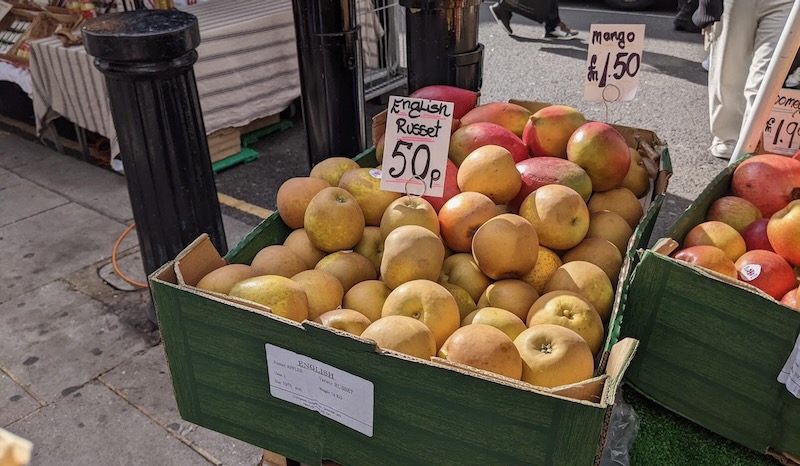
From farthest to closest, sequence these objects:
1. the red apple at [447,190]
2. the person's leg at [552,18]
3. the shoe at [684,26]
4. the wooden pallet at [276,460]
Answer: the shoe at [684,26] → the person's leg at [552,18] → the red apple at [447,190] → the wooden pallet at [276,460]

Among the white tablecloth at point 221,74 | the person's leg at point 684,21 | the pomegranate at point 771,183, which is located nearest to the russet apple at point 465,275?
the pomegranate at point 771,183

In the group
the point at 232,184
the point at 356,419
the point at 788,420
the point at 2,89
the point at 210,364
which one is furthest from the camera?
the point at 2,89

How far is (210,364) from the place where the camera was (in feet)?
4.97

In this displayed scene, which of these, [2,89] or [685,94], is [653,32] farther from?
[2,89]

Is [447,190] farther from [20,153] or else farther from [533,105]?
[20,153]

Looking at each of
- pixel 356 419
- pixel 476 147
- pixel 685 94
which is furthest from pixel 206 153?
pixel 685 94

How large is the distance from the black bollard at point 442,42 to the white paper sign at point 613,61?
0.62 metres

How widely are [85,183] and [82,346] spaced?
6.59 feet

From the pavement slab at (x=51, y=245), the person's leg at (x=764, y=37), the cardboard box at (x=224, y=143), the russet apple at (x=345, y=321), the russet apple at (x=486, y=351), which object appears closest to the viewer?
the russet apple at (x=486, y=351)

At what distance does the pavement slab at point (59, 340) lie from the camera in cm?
276

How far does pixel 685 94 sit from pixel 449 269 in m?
4.77

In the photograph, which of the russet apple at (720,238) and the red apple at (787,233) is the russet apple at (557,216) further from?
the red apple at (787,233)

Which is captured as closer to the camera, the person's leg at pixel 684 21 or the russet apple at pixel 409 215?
the russet apple at pixel 409 215

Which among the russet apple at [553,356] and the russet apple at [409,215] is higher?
the russet apple at [409,215]
